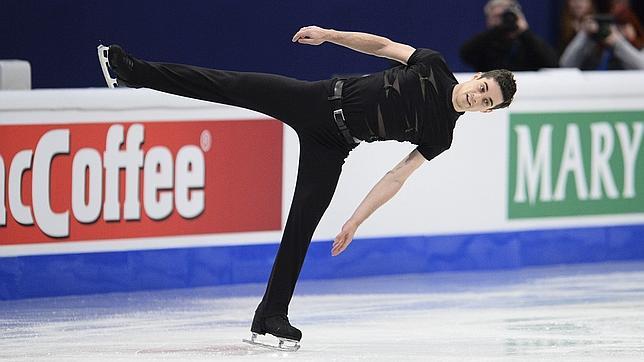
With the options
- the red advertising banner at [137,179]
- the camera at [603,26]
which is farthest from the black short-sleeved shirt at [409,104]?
the camera at [603,26]

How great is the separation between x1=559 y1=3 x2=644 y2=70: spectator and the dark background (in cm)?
135

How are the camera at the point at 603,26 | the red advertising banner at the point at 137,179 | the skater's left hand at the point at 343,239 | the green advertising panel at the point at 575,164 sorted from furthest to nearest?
the camera at the point at 603,26, the green advertising panel at the point at 575,164, the red advertising banner at the point at 137,179, the skater's left hand at the point at 343,239

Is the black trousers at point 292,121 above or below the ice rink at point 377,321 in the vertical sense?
above

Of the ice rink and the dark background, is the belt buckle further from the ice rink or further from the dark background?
the dark background

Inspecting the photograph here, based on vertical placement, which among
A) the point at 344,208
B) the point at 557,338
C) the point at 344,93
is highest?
the point at 344,93

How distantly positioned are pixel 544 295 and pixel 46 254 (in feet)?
8.74

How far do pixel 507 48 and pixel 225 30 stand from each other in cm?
236

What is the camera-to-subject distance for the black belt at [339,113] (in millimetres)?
6383

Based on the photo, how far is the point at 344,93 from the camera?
6418 millimetres

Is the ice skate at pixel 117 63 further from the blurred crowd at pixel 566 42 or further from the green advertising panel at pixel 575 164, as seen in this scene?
the blurred crowd at pixel 566 42

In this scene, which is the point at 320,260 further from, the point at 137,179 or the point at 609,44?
the point at 609,44

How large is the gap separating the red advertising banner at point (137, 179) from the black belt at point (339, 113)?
1.82 metres

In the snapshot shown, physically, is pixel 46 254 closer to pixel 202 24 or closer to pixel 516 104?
pixel 516 104

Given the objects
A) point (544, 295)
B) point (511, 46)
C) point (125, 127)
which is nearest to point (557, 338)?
point (544, 295)
